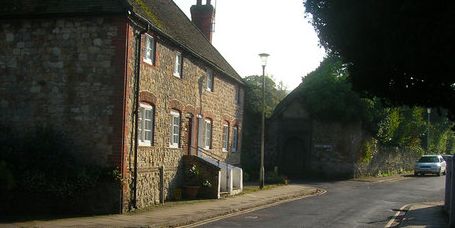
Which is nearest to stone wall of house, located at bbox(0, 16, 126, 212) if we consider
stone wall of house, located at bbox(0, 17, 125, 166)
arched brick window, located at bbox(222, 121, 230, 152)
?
stone wall of house, located at bbox(0, 17, 125, 166)

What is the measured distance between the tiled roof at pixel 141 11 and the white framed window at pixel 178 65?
455 mm

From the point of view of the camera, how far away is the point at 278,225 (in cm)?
1460

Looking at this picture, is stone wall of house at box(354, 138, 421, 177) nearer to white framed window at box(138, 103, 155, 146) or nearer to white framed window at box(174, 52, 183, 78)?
white framed window at box(174, 52, 183, 78)

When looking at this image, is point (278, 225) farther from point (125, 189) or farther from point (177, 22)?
point (177, 22)

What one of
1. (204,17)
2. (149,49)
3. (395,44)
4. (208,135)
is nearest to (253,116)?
(204,17)

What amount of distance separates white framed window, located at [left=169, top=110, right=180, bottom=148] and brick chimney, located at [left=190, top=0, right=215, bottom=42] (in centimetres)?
→ 1086

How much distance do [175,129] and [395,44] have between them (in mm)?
14193

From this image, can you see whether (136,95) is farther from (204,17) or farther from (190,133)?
(204,17)

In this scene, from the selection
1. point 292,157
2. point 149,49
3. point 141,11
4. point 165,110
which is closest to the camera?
point 141,11

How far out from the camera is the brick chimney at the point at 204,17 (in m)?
31.9

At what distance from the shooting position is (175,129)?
72.0 feet

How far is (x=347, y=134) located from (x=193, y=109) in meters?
15.1

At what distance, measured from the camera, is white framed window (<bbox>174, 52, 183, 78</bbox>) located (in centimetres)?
2153

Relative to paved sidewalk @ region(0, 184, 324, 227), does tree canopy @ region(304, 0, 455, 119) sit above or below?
above
